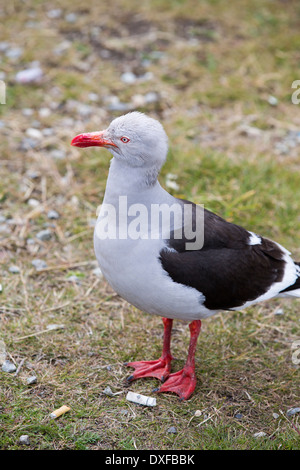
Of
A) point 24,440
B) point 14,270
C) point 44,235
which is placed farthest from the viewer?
point 44,235

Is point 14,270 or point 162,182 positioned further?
point 162,182

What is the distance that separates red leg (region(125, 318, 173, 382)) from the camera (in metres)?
3.94

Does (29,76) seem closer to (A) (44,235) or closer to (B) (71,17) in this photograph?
(B) (71,17)

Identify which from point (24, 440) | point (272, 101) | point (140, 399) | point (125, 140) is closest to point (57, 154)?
point (125, 140)

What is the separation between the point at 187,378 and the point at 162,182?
245 cm

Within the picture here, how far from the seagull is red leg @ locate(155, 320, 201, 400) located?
176 millimetres

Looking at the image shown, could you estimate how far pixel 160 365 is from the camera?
4020 mm

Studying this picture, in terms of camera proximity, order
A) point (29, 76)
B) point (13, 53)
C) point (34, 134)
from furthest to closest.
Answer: point (13, 53), point (29, 76), point (34, 134)

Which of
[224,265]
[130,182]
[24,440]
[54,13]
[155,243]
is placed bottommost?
[24,440]

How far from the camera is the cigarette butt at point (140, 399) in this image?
3.72 meters

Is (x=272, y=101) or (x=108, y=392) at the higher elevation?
(x=272, y=101)

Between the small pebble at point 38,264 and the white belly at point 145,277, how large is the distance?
1.47 m

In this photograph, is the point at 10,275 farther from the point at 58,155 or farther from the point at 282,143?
the point at 282,143
